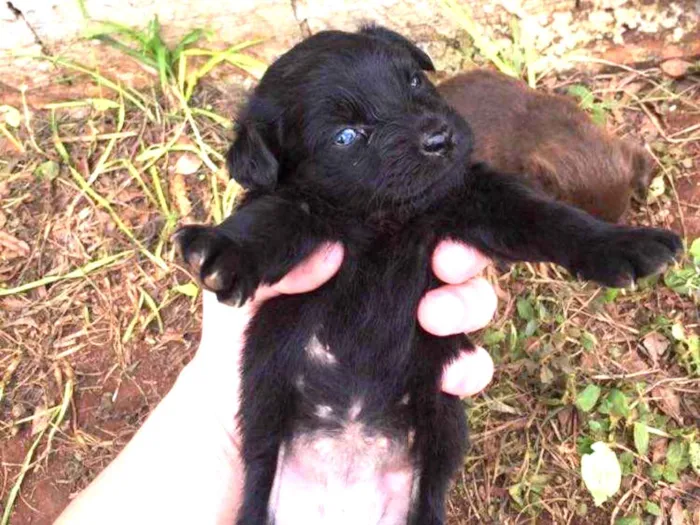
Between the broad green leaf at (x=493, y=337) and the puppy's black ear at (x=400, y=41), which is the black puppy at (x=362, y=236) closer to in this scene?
the puppy's black ear at (x=400, y=41)

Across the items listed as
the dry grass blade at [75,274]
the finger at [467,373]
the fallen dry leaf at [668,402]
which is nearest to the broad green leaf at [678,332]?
the fallen dry leaf at [668,402]

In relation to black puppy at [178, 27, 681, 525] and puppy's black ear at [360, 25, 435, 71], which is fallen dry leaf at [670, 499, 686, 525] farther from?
puppy's black ear at [360, 25, 435, 71]

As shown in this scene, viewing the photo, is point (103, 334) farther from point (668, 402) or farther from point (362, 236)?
point (668, 402)

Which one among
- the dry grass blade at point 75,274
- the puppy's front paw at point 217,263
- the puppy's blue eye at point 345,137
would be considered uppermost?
the puppy's blue eye at point 345,137

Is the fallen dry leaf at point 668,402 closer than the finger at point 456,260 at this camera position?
No

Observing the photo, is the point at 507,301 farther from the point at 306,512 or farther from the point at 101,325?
the point at 101,325

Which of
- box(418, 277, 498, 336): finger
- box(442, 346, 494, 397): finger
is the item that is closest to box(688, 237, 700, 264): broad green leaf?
box(442, 346, 494, 397): finger

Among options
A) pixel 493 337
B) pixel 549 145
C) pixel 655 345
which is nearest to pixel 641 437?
pixel 655 345
